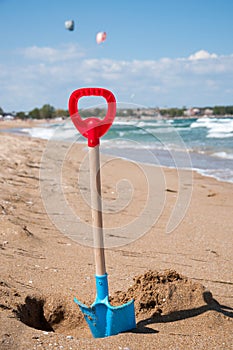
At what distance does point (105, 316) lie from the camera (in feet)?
8.45

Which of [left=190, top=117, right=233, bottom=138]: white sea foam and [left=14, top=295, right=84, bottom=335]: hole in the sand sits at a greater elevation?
[left=190, top=117, right=233, bottom=138]: white sea foam

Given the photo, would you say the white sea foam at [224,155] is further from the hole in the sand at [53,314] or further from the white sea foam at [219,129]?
the hole in the sand at [53,314]

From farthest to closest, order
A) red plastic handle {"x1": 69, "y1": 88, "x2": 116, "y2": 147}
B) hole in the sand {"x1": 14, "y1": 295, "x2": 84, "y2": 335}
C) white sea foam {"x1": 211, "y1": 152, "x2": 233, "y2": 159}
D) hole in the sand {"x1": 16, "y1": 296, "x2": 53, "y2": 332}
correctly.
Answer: white sea foam {"x1": 211, "y1": 152, "x2": 233, "y2": 159}, hole in the sand {"x1": 14, "y1": 295, "x2": 84, "y2": 335}, hole in the sand {"x1": 16, "y1": 296, "x2": 53, "y2": 332}, red plastic handle {"x1": 69, "y1": 88, "x2": 116, "y2": 147}

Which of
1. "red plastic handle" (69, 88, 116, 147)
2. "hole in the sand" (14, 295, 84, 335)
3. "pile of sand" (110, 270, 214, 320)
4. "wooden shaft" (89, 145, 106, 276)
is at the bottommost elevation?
"hole in the sand" (14, 295, 84, 335)

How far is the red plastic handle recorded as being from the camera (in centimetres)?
246

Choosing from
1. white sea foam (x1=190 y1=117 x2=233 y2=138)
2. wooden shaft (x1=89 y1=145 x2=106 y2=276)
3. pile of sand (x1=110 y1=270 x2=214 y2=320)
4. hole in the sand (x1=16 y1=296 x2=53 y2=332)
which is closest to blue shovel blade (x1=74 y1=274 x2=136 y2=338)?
wooden shaft (x1=89 y1=145 x2=106 y2=276)

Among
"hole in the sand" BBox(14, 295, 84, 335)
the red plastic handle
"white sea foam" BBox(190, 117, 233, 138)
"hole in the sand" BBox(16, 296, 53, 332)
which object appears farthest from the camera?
"white sea foam" BBox(190, 117, 233, 138)

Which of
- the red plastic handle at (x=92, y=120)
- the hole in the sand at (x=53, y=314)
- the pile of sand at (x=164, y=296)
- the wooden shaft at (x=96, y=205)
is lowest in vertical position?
the hole in the sand at (x=53, y=314)

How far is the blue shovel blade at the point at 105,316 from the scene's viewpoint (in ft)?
8.27

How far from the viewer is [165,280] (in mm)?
2920

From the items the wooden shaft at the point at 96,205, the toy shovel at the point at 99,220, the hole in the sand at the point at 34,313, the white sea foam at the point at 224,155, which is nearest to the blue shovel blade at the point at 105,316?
the toy shovel at the point at 99,220

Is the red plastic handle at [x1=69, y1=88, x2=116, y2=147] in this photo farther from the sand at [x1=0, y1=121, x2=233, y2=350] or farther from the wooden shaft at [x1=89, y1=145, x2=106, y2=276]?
the sand at [x1=0, y1=121, x2=233, y2=350]

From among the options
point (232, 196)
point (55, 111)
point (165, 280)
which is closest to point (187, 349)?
point (165, 280)

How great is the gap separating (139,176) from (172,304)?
7225 millimetres
